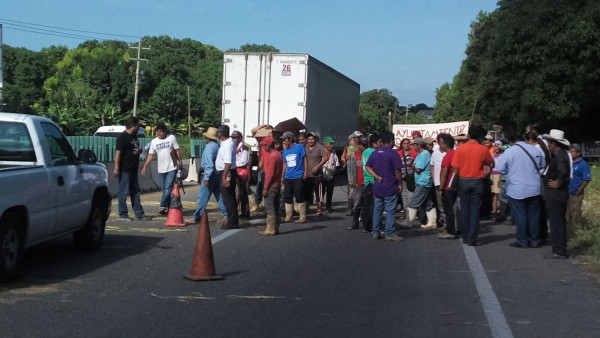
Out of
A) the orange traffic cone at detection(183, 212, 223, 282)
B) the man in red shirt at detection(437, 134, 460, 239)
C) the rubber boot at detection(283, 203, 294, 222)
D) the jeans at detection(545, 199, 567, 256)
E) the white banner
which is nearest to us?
the orange traffic cone at detection(183, 212, 223, 282)

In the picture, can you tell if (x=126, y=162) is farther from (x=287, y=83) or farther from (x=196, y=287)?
(x=287, y=83)

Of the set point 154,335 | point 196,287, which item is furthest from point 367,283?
point 154,335

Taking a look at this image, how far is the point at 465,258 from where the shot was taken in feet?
35.6

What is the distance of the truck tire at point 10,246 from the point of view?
25.5 feet

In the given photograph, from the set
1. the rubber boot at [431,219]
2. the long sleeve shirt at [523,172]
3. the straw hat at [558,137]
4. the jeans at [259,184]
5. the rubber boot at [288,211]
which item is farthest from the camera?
the jeans at [259,184]

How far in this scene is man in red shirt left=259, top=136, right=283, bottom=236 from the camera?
12.8 m

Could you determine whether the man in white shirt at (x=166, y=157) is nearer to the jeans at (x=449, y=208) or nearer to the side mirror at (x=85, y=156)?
the side mirror at (x=85, y=156)

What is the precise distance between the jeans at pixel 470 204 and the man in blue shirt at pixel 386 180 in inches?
39.8

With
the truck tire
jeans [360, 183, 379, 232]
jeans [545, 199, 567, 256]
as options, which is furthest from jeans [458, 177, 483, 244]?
Answer: the truck tire

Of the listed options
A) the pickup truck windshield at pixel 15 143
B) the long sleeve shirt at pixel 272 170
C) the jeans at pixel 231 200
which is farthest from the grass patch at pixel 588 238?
the pickup truck windshield at pixel 15 143

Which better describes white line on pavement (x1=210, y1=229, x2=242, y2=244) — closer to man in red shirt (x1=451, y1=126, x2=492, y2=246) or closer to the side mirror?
the side mirror

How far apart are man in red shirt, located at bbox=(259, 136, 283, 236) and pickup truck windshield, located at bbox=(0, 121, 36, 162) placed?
4695mm

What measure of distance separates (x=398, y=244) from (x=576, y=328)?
17.8 feet

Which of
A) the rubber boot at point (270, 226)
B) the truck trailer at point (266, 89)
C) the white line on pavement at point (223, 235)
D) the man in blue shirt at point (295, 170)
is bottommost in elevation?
the white line on pavement at point (223, 235)
